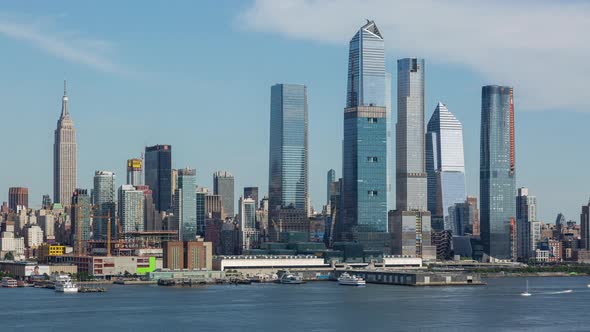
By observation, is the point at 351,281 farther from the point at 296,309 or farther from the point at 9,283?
the point at 296,309

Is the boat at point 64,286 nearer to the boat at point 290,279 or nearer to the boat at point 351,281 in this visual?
the boat at point 290,279

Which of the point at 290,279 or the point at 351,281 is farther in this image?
the point at 290,279

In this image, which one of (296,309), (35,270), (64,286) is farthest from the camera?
(35,270)

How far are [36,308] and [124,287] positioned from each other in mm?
45574

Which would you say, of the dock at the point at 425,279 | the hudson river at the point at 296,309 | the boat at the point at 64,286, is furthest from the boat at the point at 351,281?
the boat at the point at 64,286

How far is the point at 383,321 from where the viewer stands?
4114 inches

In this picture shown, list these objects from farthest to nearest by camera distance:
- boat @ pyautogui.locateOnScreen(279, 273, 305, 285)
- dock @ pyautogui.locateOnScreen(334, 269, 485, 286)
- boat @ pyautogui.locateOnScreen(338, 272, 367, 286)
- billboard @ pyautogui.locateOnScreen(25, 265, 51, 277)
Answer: billboard @ pyautogui.locateOnScreen(25, 265, 51, 277) → boat @ pyautogui.locateOnScreen(279, 273, 305, 285) → boat @ pyautogui.locateOnScreen(338, 272, 367, 286) → dock @ pyautogui.locateOnScreen(334, 269, 485, 286)

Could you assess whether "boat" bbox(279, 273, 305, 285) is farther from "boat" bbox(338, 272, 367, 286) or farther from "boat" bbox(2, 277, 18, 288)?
"boat" bbox(2, 277, 18, 288)

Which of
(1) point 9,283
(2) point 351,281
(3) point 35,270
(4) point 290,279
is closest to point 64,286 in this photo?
(1) point 9,283

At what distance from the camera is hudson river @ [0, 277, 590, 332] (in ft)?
331

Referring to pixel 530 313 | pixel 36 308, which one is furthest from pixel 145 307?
pixel 530 313

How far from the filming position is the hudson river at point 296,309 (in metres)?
101

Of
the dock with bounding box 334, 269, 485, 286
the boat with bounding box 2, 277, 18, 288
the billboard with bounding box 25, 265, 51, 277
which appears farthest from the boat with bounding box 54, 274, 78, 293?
the dock with bounding box 334, 269, 485, 286

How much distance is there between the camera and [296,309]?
118125 millimetres
